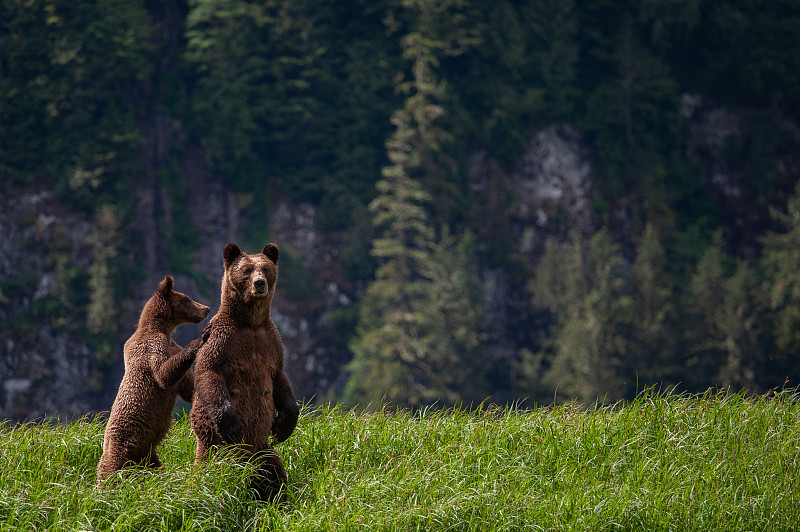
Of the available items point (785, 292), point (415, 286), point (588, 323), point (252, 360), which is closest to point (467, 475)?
point (252, 360)

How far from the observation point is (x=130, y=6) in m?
32.7

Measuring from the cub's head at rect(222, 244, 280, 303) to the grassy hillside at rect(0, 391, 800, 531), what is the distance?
0.95 meters

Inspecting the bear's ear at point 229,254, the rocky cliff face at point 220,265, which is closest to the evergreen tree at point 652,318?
the rocky cliff face at point 220,265

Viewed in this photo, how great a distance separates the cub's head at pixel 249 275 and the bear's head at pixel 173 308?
1.06ft

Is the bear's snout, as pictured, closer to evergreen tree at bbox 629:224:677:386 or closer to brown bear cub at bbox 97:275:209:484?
brown bear cub at bbox 97:275:209:484

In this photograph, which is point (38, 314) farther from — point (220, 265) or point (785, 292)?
point (785, 292)

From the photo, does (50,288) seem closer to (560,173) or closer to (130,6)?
(130,6)

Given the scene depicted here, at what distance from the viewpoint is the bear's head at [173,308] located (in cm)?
528

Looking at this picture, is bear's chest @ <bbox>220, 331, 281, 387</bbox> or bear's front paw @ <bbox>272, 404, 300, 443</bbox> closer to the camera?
bear's chest @ <bbox>220, 331, 281, 387</bbox>

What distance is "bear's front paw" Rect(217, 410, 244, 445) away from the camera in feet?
15.9

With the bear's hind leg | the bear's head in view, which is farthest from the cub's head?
the bear's hind leg

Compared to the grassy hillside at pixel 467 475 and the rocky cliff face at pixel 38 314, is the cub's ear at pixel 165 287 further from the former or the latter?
the rocky cliff face at pixel 38 314

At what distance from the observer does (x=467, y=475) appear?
545cm

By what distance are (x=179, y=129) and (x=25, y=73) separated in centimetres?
628
